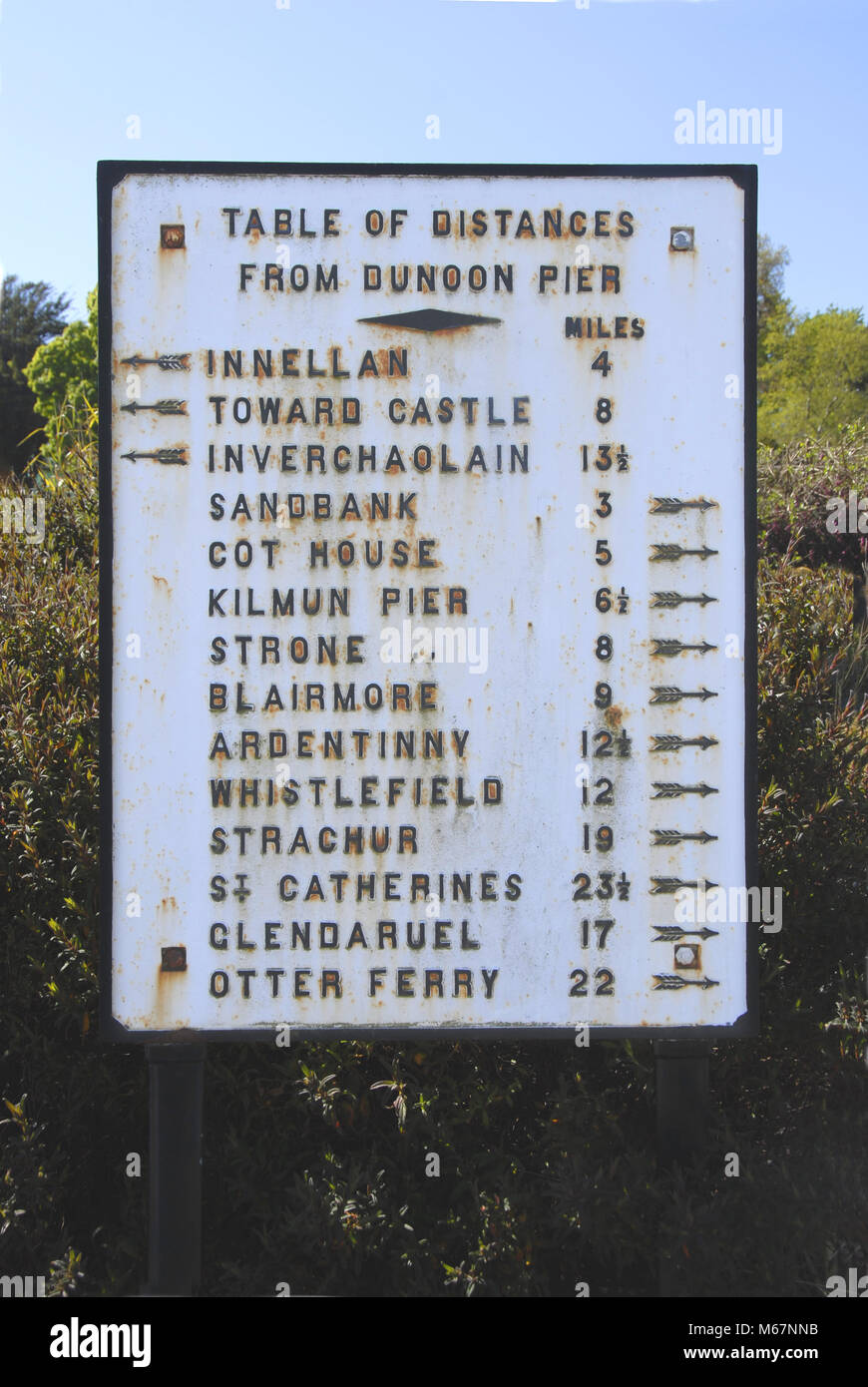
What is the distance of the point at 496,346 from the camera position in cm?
396

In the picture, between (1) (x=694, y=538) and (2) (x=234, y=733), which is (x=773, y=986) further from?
(2) (x=234, y=733)

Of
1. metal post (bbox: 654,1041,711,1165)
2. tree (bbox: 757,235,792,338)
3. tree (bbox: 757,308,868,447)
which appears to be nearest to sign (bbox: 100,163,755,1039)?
metal post (bbox: 654,1041,711,1165)

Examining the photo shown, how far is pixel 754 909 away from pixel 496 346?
89.2 inches

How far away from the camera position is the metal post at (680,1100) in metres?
4.17

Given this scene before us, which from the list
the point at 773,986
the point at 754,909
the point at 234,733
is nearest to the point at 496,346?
the point at 234,733

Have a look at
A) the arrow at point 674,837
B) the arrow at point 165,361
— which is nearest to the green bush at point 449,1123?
the arrow at point 674,837

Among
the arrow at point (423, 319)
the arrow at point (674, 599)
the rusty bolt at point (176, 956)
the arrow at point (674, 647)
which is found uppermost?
the arrow at point (423, 319)

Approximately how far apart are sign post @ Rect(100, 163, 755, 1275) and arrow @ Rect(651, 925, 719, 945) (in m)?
0.02

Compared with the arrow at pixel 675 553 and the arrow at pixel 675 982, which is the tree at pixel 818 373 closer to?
the arrow at pixel 675 553

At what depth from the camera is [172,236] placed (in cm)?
397

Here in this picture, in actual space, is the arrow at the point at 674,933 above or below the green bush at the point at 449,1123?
above

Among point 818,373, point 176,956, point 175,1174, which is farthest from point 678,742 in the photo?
point 818,373

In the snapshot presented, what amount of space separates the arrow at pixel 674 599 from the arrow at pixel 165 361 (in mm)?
1915

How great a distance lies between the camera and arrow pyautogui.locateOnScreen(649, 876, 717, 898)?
157 inches
